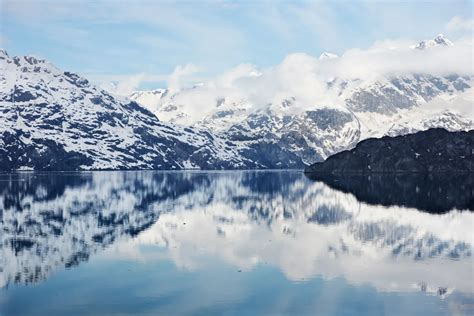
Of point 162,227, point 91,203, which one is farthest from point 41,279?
point 91,203

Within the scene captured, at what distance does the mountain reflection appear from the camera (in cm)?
7544

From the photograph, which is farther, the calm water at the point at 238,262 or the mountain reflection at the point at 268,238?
the mountain reflection at the point at 268,238

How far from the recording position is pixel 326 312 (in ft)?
184

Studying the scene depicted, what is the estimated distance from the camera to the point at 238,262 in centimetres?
8312

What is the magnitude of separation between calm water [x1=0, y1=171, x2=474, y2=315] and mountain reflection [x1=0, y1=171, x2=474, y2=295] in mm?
224

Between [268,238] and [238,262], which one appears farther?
[268,238]

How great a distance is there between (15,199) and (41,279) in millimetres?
127899

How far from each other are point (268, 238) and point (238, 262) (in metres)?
24.7

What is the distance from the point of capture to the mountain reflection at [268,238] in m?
75.4

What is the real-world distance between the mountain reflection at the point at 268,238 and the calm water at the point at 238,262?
22cm

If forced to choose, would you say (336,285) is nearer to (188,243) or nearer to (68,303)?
(68,303)

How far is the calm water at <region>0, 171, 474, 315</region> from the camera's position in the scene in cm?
5962

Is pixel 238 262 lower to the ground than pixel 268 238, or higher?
lower

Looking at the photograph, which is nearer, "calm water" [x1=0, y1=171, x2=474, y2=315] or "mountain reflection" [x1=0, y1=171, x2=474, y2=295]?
"calm water" [x1=0, y1=171, x2=474, y2=315]
